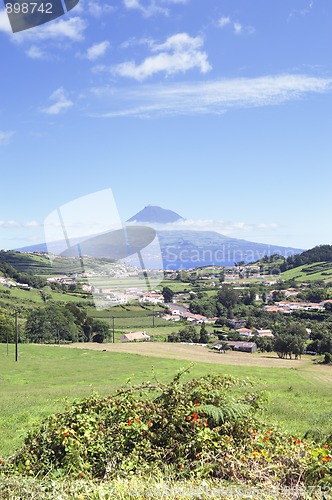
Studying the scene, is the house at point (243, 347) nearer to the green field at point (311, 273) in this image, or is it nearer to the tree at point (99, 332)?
the tree at point (99, 332)

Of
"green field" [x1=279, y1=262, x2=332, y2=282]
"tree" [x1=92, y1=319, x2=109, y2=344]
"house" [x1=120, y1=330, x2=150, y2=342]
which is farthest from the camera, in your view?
"green field" [x1=279, y1=262, x2=332, y2=282]

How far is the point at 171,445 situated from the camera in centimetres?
544

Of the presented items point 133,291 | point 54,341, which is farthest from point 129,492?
point 133,291

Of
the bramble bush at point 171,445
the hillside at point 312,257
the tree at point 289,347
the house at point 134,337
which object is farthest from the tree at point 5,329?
the hillside at point 312,257

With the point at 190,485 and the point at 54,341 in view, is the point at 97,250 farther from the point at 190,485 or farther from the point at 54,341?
the point at 54,341

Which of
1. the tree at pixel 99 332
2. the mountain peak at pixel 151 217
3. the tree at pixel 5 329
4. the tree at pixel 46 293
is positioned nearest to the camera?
the mountain peak at pixel 151 217

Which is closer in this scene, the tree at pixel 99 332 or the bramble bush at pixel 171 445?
the bramble bush at pixel 171 445

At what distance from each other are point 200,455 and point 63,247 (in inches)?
312

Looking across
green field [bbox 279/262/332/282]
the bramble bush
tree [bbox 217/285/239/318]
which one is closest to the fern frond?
the bramble bush

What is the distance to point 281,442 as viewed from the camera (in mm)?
5594

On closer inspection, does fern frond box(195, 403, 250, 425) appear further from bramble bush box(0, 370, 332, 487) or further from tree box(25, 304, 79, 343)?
tree box(25, 304, 79, 343)

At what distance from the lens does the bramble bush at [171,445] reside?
15.5 ft

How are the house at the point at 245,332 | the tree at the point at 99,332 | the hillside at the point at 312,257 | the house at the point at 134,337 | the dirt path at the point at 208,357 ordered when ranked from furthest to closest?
1. the hillside at the point at 312,257
2. the house at the point at 245,332
3. the tree at the point at 99,332
4. the house at the point at 134,337
5. the dirt path at the point at 208,357

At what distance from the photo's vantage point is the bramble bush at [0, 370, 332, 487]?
4738mm
